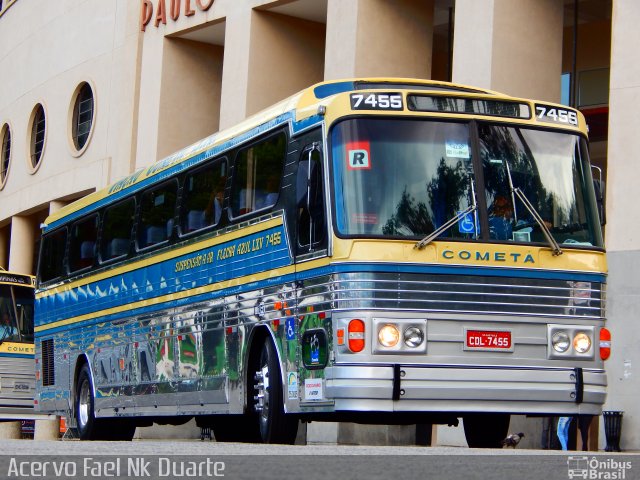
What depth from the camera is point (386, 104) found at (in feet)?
40.0

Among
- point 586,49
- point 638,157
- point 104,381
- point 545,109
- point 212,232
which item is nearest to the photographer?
point 545,109

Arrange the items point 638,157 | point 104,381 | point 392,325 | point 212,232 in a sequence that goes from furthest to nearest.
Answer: point 638,157 < point 104,381 < point 212,232 < point 392,325

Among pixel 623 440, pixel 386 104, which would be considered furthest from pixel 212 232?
pixel 623 440

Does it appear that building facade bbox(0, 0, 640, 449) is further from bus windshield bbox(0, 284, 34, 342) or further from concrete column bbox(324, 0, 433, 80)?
bus windshield bbox(0, 284, 34, 342)

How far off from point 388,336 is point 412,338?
0.22 metres

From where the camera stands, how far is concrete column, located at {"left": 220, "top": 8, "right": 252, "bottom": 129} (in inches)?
1139

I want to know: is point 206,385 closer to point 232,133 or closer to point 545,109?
point 232,133

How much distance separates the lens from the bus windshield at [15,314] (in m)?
28.4

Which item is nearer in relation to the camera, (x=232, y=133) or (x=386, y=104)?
(x=386, y=104)

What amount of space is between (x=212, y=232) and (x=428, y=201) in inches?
134

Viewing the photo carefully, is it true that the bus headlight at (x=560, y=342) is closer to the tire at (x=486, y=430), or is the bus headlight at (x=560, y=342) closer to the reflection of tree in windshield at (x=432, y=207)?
the reflection of tree in windshield at (x=432, y=207)

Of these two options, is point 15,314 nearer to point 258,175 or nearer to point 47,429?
point 47,429

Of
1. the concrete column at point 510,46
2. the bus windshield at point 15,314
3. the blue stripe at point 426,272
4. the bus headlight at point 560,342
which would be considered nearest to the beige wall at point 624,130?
the concrete column at point 510,46

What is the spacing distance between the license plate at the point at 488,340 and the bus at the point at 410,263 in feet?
0.05
